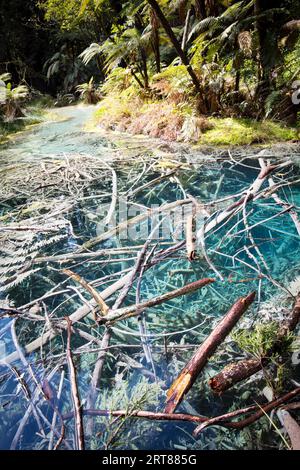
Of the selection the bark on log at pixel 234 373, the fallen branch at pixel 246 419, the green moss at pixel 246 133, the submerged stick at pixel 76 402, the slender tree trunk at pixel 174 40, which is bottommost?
the fallen branch at pixel 246 419

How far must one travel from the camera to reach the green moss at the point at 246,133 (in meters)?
4.63

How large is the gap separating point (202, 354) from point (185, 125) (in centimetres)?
474

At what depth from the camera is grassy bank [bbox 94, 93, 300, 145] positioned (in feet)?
15.5

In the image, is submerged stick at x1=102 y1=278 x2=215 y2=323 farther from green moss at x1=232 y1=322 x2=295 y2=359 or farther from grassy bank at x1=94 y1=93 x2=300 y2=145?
grassy bank at x1=94 y1=93 x2=300 y2=145

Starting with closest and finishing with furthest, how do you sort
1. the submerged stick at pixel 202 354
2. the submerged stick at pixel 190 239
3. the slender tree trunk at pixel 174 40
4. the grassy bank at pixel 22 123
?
the submerged stick at pixel 202 354 < the submerged stick at pixel 190 239 < the slender tree trunk at pixel 174 40 < the grassy bank at pixel 22 123

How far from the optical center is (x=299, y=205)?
2705mm

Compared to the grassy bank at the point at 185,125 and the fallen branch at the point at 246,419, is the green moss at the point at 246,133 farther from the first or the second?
the fallen branch at the point at 246,419

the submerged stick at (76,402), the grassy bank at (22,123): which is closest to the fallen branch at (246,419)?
the submerged stick at (76,402)

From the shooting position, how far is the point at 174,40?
507 centimetres

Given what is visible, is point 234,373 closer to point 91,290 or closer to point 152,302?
point 152,302

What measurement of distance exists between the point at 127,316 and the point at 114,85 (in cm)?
887

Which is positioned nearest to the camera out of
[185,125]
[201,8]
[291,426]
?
[291,426]

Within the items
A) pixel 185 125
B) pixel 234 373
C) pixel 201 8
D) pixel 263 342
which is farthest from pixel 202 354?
pixel 201 8
